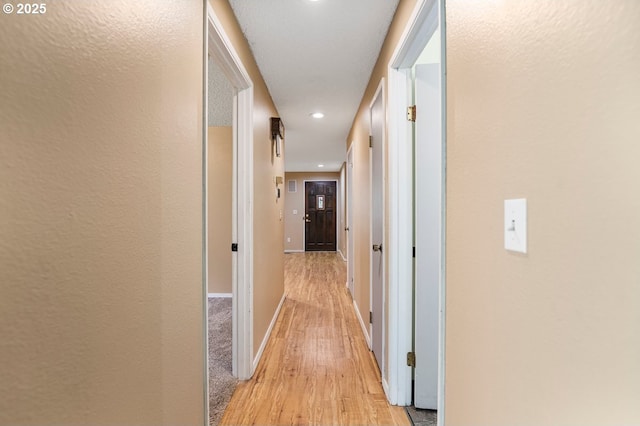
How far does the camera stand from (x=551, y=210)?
570 millimetres

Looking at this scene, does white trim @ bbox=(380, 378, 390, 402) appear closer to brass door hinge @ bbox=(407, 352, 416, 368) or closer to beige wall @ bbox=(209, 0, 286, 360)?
brass door hinge @ bbox=(407, 352, 416, 368)

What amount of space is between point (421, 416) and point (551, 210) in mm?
1662

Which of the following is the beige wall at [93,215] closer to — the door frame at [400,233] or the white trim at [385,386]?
the door frame at [400,233]

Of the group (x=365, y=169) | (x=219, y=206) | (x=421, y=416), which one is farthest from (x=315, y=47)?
(x=219, y=206)

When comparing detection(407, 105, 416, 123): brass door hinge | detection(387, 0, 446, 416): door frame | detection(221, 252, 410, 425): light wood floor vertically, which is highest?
detection(407, 105, 416, 123): brass door hinge

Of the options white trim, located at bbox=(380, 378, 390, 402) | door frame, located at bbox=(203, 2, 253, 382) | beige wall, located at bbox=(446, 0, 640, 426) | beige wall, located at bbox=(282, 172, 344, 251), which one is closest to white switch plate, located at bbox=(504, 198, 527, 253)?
beige wall, located at bbox=(446, 0, 640, 426)

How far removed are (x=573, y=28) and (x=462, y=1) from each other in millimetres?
532

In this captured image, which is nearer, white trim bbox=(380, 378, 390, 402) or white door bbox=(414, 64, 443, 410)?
white door bbox=(414, 64, 443, 410)

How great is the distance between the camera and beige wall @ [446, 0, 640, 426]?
0.44 metres

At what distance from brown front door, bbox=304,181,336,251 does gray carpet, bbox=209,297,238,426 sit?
536cm

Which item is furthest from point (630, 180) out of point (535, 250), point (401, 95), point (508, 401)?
point (401, 95)

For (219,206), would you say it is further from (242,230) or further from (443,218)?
(443,218)

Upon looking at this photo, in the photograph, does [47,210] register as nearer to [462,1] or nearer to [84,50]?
[84,50]

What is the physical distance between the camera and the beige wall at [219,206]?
4.09 meters
